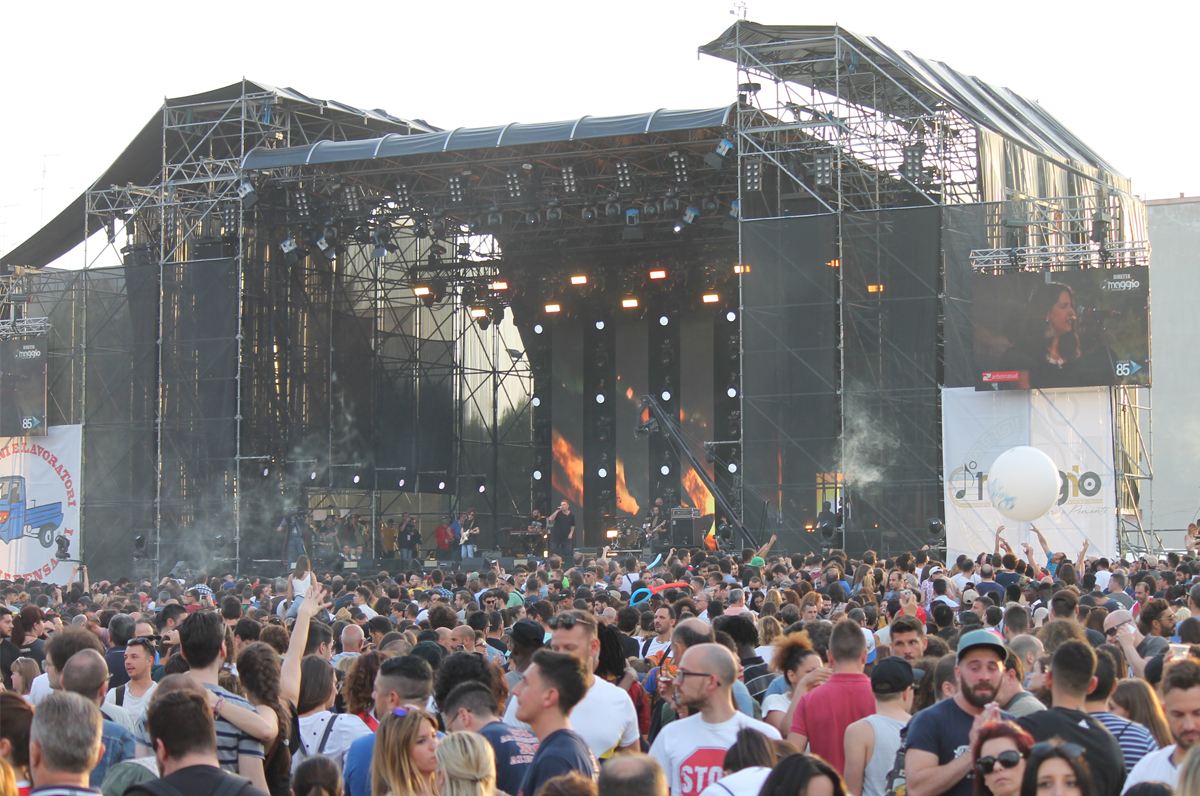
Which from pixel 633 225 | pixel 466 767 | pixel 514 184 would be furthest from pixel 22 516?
pixel 466 767

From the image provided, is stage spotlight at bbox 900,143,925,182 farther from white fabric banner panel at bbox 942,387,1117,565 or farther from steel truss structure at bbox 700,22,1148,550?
white fabric banner panel at bbox 942,387,1117,565

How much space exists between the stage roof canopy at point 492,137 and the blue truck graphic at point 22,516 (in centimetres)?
811

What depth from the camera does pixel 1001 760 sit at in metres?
3.30

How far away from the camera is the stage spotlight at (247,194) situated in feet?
73.8

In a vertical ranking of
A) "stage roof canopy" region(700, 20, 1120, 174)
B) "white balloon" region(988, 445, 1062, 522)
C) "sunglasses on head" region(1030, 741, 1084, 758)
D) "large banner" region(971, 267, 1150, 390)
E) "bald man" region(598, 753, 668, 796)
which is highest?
"stage roof canopy" region(700, 20, 1120, 174)

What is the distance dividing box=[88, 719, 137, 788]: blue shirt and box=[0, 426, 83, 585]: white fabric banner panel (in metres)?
21.0

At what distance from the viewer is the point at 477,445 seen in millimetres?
29094

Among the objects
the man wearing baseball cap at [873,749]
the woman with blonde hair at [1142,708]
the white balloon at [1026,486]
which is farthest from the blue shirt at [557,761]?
the white balloon at [1026,486]

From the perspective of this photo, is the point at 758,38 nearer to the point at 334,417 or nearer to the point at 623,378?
the point at 623,378

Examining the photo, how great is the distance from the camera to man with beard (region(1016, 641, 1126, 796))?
393cm

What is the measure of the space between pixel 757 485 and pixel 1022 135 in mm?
8456

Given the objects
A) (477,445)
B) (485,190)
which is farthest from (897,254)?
(477,445)

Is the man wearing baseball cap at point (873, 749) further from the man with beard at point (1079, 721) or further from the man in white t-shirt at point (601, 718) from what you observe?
the man in white t-shirt at point (601, 718)

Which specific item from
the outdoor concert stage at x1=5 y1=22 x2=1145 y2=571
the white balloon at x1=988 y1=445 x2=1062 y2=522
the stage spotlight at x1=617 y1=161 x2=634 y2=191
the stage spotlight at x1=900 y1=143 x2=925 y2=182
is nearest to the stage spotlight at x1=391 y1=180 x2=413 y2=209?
the outdoor concert stage at x1=5 y1=22 x2=1145 y2=571
